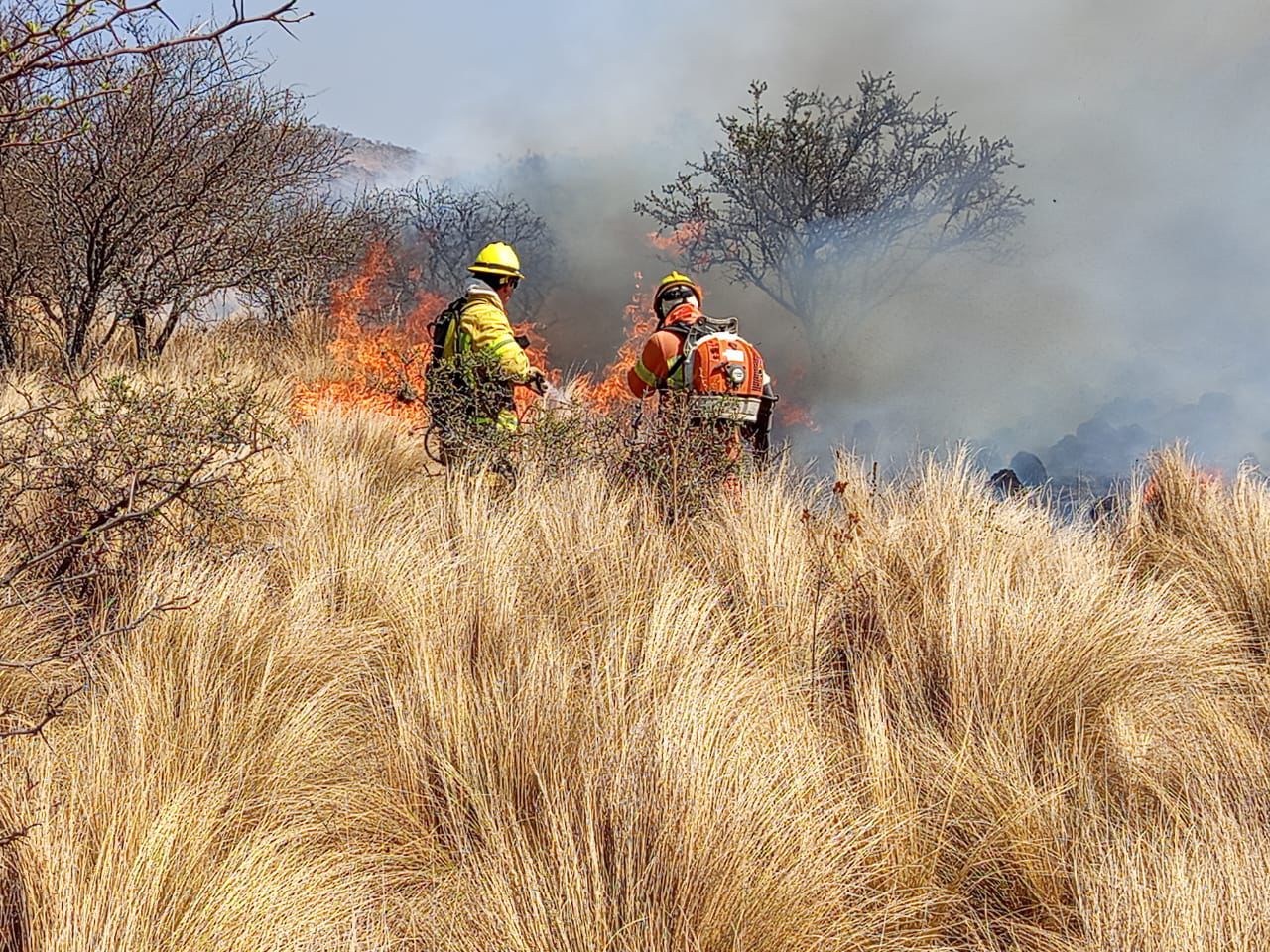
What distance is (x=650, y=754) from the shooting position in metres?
2.04

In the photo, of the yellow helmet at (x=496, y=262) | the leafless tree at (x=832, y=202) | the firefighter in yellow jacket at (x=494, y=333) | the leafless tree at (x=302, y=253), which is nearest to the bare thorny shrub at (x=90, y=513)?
the firefighter in yellow jacket at (x=494, y=333)

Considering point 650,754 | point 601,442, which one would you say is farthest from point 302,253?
point 650,754

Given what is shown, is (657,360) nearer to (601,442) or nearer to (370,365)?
(601,442)

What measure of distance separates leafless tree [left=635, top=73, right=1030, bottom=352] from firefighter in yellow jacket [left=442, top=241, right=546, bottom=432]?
15.9m

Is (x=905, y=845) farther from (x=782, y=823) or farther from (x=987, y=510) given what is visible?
(x=987, y=510)

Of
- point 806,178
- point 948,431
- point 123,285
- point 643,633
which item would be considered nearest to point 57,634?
point 643,633

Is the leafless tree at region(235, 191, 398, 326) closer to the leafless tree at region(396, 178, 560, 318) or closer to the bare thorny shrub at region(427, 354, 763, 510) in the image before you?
the bare thorny shrub at region(427, 354, 763, 510)

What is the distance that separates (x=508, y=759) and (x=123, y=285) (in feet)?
23.8

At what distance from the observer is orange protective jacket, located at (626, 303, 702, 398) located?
5.71 metres

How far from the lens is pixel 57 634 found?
275 centimetres

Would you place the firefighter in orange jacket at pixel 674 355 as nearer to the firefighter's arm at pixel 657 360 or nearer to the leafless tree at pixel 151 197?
the firefighter's arm at pixel 657 360

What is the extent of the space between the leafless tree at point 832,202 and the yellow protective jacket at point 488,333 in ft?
53.1

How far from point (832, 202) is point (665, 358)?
17.0 m

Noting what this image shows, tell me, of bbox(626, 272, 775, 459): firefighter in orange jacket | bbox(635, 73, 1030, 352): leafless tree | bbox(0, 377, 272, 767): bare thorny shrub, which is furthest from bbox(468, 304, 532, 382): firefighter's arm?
bbox(635, 73, 1030, 352): leafless tree
